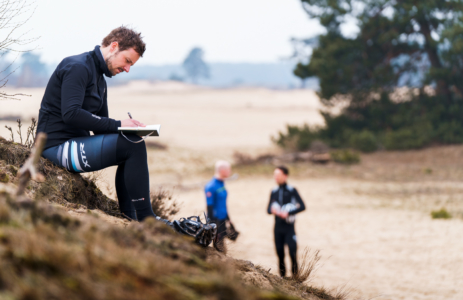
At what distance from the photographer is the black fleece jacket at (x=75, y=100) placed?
3.07m

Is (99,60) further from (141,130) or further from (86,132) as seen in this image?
(141,130)

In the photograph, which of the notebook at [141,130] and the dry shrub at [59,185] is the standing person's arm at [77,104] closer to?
the notebook at [141,130]

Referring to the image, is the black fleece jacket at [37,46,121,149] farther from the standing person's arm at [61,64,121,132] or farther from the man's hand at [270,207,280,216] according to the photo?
the man's hand at [270,207,280,216]

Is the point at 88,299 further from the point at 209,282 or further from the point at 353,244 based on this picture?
the point at 353,244

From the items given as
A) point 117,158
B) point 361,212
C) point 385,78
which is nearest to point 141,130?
point 117,158

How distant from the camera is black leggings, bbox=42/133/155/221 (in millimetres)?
3100

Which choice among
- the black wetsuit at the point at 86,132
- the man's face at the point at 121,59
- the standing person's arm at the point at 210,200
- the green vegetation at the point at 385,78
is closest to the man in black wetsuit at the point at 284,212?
the standing person's arm at the point at 210,200

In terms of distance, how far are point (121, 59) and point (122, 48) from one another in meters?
0.08

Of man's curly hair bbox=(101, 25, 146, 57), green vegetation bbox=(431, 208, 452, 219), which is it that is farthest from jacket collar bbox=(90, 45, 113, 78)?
green vegetation bbox=(431, 208, 452, 219)

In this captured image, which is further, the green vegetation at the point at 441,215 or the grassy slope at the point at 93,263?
the green vegetation at the point at 441,215

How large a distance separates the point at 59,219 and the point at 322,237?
8.90m

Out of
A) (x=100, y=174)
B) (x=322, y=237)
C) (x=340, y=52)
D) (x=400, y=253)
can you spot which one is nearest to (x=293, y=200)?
(x=100, y=174)

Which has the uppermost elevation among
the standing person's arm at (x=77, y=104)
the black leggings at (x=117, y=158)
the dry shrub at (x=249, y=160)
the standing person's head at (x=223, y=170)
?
the standing person's arm at (x=77, y=104)

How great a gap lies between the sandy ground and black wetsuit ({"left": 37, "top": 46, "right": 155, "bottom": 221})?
3.31 ft
